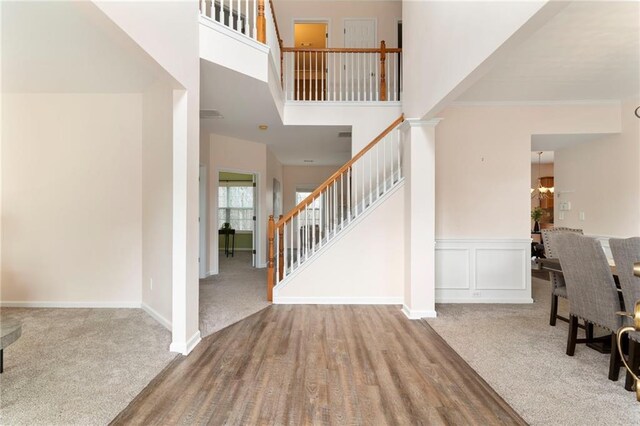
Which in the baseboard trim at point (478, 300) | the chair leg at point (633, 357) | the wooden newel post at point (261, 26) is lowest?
the baseboard trim at point (478, 300)

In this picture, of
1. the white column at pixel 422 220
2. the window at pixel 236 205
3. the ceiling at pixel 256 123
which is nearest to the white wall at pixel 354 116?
the ceiling at pixel 256 123

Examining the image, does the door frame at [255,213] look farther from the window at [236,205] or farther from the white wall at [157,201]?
the window at [236,205]

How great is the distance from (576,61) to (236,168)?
546 centimetres

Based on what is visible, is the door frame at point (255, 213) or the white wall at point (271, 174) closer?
the door frame at point (255, 213)

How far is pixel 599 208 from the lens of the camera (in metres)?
4.53

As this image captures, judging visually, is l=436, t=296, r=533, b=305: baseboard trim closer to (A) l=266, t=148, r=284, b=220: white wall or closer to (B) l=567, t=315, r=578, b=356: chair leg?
(B) l=567, t=315, r=578, b=356: chair leg

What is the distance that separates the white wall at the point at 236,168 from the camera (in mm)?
5961

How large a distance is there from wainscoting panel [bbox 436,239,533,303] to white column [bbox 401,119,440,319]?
2.42ft

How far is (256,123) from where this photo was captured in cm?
Result: 516

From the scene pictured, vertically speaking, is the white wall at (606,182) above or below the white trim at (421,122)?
below

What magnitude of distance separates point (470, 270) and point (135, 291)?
4429 mm

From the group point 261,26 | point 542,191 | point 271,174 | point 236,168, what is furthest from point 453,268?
point 542,191

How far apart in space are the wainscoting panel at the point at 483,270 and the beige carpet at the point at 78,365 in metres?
3.47

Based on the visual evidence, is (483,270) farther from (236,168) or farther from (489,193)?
(236,168)
